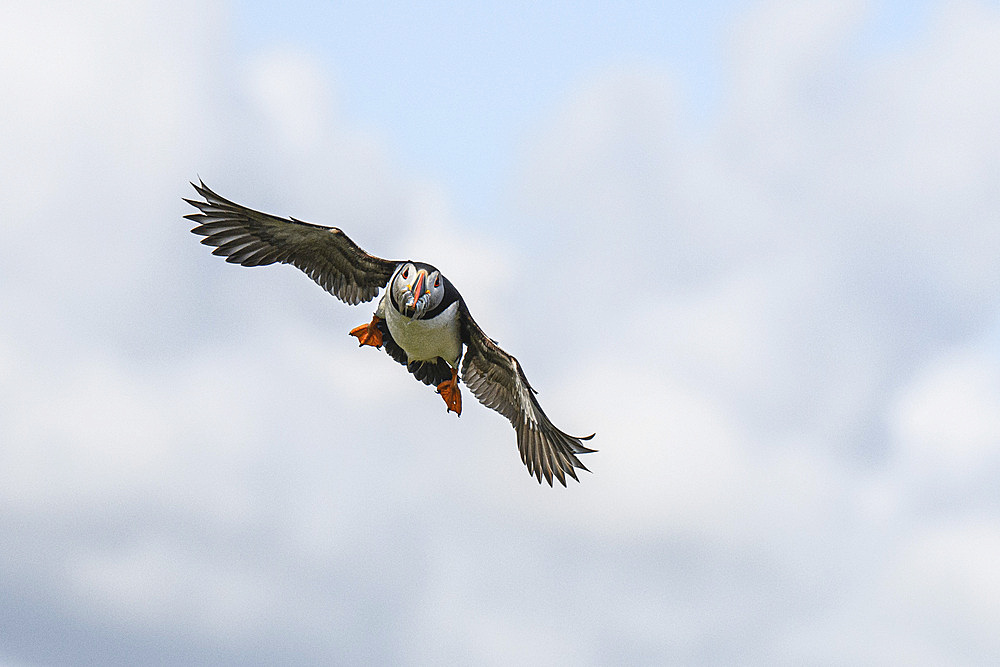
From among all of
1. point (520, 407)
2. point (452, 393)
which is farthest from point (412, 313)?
point (520, 407)

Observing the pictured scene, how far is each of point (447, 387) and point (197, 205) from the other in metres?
8.05

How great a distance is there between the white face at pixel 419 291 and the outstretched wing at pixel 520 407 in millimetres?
3578

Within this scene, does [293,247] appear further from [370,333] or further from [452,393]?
[452,393]

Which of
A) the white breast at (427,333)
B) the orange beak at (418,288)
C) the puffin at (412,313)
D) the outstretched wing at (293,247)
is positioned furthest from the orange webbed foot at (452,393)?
the orange beak at (418,288)

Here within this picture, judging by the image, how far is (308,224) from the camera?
111ft

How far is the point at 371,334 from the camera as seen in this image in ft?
112

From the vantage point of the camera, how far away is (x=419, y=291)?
31.7 metres

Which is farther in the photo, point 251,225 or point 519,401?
point 519,401

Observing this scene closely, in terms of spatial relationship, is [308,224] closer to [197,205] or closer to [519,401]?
[197,205]

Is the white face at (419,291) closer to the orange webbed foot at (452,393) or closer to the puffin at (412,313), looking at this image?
the puffin at (412,313)

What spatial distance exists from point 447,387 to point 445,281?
3.94 metres

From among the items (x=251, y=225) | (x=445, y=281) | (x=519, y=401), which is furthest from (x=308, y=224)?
(x=519, y=401)

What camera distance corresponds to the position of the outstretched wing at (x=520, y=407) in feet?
118

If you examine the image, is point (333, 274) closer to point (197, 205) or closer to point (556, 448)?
point (197, 205)
